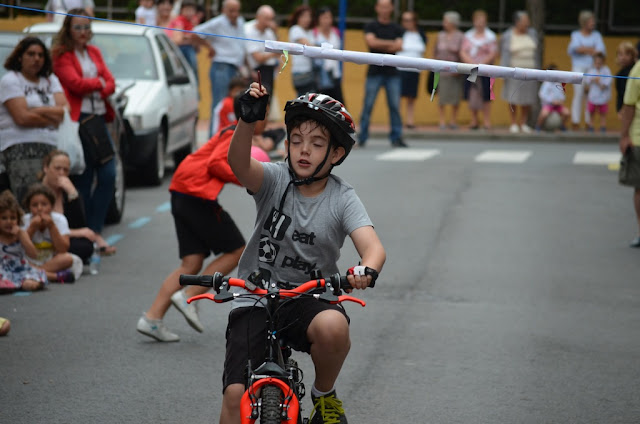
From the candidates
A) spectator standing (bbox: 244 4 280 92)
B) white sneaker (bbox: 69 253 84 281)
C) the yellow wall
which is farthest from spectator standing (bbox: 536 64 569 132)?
white sneaker (bbox: 69 253 84 281)

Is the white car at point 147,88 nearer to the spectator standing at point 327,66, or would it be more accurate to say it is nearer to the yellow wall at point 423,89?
the spectator standing at point 327,66

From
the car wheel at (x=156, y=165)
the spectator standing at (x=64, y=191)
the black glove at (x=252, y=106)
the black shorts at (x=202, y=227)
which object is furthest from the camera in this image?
the car wheel at (x=156, y=165)

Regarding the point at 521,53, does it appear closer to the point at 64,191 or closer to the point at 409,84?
the point at 409,84

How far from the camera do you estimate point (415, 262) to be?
32.7 feet

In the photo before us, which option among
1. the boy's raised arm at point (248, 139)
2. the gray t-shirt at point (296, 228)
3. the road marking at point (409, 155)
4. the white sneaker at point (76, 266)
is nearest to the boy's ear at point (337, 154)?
the gray t-shirt at point (296, 228)

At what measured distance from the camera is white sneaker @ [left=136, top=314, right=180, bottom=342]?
7.04 m

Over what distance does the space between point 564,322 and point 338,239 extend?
3.61m

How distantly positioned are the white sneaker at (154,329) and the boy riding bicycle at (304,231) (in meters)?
2.45

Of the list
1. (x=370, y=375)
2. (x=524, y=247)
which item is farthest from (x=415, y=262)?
(x=370, y=375)

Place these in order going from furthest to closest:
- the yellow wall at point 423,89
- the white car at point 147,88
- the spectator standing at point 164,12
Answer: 1. the yellow wall at point 423,89
2. the spectator standing at point 164,12
3. the white car at point 147,88

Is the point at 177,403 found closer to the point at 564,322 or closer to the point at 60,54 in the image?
the point at 564,322

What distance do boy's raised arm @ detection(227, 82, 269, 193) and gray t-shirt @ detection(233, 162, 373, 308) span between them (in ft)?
0.22

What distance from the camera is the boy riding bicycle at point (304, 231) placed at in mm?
4379

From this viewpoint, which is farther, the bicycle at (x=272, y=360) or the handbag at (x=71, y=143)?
the handbag at (x=71, y=143)
